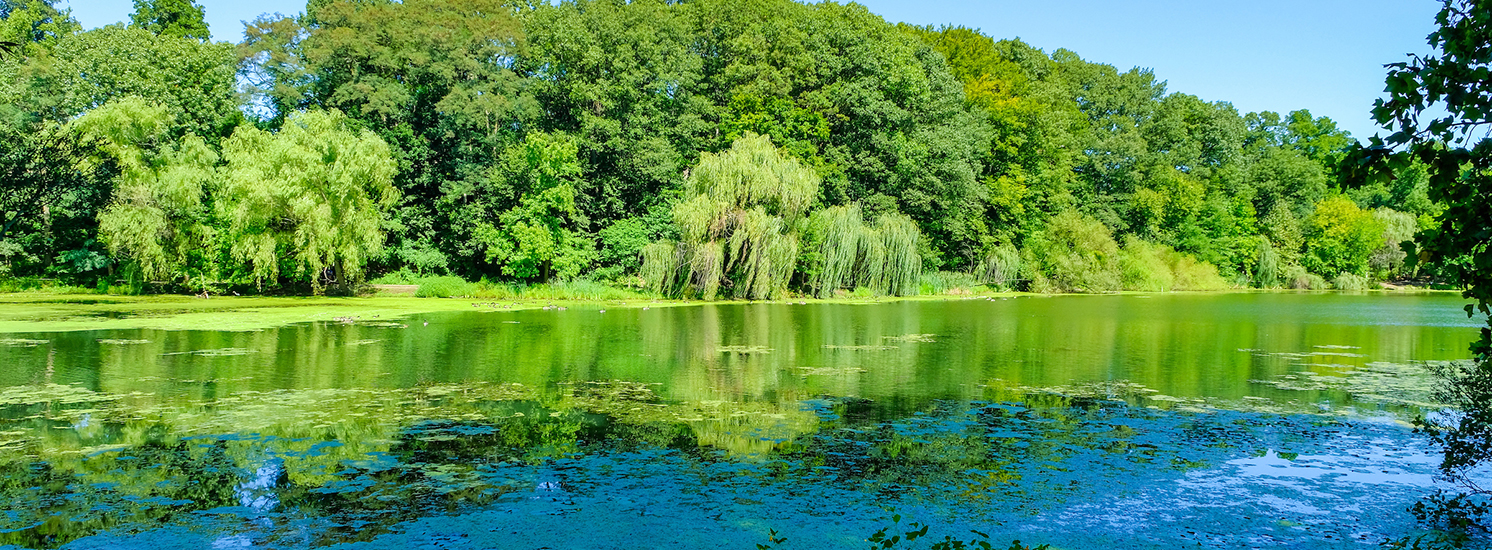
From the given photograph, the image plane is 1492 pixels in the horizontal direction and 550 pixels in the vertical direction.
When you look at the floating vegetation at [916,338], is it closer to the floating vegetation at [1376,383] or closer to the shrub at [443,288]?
the floating vegetation at [1376,383]

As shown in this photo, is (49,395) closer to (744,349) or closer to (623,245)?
(744,349)

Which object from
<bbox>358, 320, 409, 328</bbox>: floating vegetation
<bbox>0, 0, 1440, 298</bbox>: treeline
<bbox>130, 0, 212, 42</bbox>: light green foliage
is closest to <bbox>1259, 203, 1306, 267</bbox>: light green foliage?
<bbox>0, 0, 1440, 298</bbox>: treeline

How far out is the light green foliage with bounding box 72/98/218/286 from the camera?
102 ft

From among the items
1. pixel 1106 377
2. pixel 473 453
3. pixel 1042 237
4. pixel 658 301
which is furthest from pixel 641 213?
pixel 473 453

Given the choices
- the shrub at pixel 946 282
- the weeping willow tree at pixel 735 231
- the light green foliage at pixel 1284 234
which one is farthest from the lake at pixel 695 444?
the light green foliage at pixel 1284 234

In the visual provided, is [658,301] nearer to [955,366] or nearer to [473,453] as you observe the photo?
[955,366]

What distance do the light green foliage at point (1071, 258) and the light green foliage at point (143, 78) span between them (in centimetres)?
3468

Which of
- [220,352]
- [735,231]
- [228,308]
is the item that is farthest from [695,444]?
[735,231]

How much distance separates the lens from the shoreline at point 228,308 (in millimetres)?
19759

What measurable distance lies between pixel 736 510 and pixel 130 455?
514cm

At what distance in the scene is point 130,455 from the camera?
24.5 ft

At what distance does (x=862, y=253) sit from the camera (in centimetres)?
3406

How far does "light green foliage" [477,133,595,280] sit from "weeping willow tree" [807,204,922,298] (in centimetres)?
885

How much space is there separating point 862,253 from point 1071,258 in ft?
46.1
